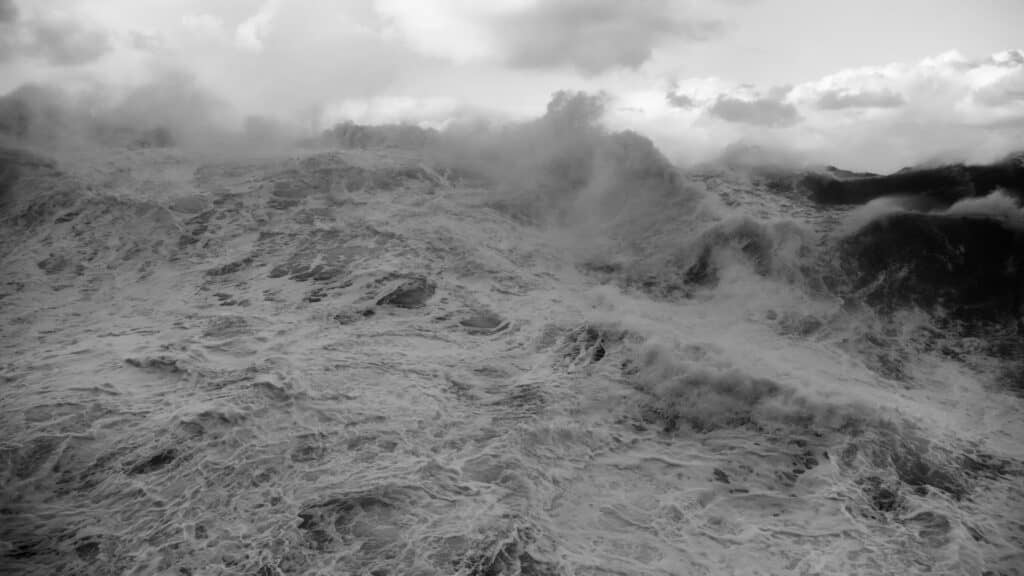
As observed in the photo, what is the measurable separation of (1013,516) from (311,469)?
5116mm

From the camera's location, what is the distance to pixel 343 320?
24.7 feet

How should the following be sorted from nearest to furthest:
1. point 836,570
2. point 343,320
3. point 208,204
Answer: point 836,570 → point 343,320 → point 208,204

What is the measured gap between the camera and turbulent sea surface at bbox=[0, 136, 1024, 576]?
4164 millimetres

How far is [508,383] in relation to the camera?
20.4ft

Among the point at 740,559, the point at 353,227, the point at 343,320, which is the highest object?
the point at 353,227

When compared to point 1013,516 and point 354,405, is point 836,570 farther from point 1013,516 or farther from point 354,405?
point 354,405

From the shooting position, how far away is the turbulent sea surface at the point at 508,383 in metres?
4.16

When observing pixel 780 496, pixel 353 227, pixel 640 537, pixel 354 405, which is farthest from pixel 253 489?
pixel 353 227

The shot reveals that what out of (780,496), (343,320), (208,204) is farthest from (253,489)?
(208,204)

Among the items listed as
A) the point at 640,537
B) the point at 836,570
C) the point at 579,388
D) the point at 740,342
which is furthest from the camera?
the point at 740,342

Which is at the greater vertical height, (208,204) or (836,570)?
(208,204)

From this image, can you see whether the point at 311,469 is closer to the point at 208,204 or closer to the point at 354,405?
the point at 354,405

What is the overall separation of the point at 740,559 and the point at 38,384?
239 inches

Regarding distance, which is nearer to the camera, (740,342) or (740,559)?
(740,559)
